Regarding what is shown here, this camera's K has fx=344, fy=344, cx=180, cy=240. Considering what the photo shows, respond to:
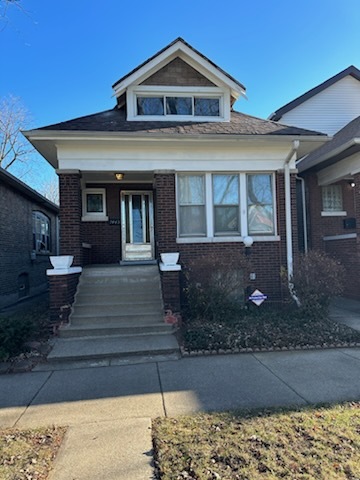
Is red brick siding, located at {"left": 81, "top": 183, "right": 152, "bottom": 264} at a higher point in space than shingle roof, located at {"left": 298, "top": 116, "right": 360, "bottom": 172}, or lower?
lower

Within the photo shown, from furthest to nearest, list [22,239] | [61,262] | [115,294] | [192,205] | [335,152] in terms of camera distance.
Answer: [22,239], [335,152], [192,205], [115,294], [61,262]

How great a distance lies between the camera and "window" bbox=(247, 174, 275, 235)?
8414 mm

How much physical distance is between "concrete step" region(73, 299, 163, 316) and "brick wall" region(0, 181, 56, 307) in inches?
175

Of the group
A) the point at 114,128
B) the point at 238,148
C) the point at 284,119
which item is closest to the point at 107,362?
the point at 114,128

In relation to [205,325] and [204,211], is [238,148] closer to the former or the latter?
[204,211]

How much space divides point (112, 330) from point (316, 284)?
423 cm

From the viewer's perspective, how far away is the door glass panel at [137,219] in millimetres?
10461

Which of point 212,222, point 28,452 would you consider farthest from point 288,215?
point 28,452

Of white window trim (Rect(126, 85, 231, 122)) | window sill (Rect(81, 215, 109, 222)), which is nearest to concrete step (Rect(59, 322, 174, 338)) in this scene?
window sill (Rect(81, 215, 109, 222))

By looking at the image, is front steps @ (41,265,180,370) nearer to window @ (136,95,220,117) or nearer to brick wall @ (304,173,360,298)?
window @ (136,95,220,117)

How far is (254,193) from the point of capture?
27.7 feet

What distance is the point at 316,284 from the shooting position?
713cm

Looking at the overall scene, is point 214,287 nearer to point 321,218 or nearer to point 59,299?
point 59,299

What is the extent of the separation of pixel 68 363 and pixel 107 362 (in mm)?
616
